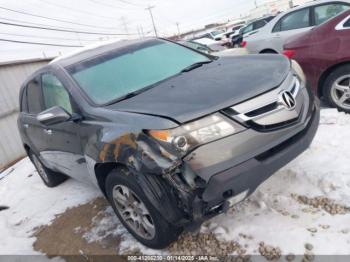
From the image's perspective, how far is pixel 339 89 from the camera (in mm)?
4285

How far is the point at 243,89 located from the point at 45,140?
103 inches

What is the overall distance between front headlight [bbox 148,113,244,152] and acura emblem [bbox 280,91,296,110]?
448 mm

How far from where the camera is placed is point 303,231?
2.54m

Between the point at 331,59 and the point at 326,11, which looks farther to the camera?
the point at 326,11

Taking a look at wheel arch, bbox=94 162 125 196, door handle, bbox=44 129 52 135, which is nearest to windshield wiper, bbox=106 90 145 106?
A: wheel arch, bbox=94 162 125 196

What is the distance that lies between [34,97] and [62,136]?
3.94ft

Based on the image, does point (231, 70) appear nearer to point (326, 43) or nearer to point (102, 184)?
point (102, 184)

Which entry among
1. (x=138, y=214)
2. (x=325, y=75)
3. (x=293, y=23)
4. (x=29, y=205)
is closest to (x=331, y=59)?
(x=325, y=75)

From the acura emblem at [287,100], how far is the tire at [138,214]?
1.26 metres

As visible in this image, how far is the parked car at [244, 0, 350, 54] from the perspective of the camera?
19.9 feet

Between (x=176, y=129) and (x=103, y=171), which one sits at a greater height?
(x=176, y=129)

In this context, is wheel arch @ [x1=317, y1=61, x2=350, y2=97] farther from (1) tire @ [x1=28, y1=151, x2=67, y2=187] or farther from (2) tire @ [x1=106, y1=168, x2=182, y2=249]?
(1) tire @ [x1=28, y1=151, x2=67, y2=187]

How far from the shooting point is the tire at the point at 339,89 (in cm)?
419

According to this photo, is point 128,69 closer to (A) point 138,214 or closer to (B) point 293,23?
(A) point 138,214
